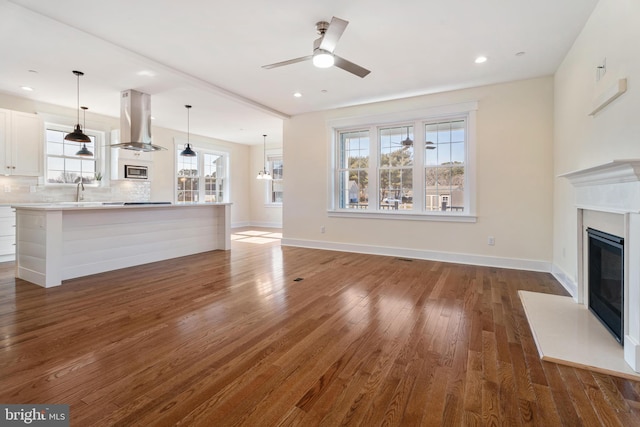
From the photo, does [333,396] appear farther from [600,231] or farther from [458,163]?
[458,163]

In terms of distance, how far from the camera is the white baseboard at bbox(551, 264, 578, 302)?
327 centimetres

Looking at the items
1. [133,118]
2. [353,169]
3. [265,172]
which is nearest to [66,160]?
[133,118]

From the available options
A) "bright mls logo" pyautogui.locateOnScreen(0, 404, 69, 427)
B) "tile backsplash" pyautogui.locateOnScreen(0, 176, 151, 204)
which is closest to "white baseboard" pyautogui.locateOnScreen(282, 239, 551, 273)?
"tile backsplash" pyautogui.locateOnScreen(0, 176, 151, 204)

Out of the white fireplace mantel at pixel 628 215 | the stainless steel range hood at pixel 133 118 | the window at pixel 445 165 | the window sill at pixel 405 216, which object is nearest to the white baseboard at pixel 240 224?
the window sill at pixel 405 216

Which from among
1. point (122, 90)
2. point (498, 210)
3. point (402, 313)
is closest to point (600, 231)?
point (402, 313)

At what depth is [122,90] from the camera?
200 inches

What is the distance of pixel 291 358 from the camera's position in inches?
80.0

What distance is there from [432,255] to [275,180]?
6539 millimetres

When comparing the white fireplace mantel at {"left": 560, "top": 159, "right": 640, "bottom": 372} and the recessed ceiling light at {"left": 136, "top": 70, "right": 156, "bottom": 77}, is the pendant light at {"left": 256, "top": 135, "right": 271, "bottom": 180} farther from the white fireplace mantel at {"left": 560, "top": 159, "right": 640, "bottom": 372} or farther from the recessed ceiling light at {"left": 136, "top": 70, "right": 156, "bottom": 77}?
the white fireplace mantel at {"left": 560, "top": 159, "right": 640, "bottom": 372}

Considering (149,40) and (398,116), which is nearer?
(149,40)

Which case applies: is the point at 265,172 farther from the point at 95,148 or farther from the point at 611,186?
the point at 611,186

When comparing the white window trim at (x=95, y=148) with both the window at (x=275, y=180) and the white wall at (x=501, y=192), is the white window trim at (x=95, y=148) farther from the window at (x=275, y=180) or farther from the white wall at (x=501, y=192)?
the white wall at (x=501, y=192)

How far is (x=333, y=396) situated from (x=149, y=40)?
4130mm

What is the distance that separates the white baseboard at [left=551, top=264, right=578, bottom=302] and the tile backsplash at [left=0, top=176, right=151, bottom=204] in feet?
27.3
